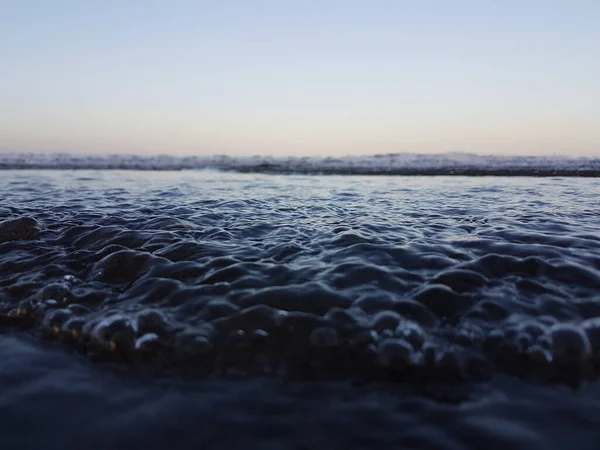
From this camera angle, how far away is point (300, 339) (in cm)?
264

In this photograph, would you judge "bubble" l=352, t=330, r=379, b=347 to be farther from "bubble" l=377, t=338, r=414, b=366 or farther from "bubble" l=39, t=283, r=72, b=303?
"bubble" l=39, t=283, r=72, b=303

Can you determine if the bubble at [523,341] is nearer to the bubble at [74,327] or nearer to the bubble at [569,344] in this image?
the bubble at [569,344]

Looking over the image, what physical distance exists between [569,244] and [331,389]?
378 cm

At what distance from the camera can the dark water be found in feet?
6.20

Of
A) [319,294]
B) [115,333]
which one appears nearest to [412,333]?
[319,294]

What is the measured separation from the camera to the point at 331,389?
2.17 metres

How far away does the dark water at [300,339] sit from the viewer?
189cm

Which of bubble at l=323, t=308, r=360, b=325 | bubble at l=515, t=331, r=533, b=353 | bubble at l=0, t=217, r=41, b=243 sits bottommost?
bubble at l=515, t=331, r=533, b=353

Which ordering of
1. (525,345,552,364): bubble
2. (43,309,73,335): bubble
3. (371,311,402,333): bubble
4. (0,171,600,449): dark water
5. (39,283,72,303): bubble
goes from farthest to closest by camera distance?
1. (39,283,72,303): bubble
2. (43,309,73,335): bubble
3. (371,311,402,333): bubble
4. (525,345,552,364): bubble
5. (0,171,600,449): dark water

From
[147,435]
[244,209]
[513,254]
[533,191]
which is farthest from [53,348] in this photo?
[533,191]

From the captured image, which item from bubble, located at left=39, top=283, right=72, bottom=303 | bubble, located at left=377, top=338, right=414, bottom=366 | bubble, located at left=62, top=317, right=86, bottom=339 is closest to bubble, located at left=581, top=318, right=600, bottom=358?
bubble, located at left=377, top=338, right=414, bottom=366

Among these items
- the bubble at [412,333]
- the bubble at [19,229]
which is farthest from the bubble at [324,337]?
the bubble at [19,229]

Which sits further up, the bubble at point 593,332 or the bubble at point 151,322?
the bubble at point 593,332

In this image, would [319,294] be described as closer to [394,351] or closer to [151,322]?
[394,351]
